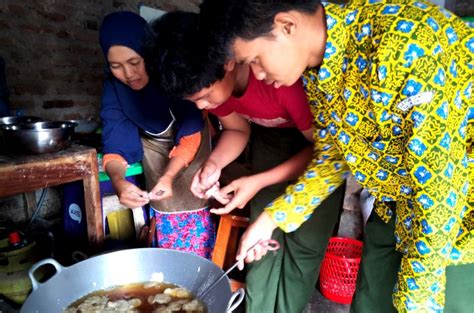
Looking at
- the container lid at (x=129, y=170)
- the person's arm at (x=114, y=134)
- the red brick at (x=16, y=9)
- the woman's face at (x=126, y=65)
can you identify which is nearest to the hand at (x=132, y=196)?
the person's arm at (x=114, y=134)

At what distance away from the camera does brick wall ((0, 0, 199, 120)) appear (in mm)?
2326

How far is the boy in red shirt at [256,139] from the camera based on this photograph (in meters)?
1.12

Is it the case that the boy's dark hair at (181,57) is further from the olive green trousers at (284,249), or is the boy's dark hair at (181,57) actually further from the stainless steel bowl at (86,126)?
the stainless steel bowl at (86,126)

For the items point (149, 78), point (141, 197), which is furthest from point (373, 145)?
point (149, 78)

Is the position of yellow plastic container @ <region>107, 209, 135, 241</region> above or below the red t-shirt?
below

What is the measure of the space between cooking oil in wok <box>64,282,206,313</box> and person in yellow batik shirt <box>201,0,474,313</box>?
70cm

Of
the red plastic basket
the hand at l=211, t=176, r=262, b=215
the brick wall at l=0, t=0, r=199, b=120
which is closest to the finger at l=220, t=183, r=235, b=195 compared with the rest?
the hand at l=211, t=176, r=262, b=215

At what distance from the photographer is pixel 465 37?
83 centimetres

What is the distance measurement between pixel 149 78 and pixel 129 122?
0.90ft

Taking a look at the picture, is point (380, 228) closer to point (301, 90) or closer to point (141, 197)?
point (301, 90)

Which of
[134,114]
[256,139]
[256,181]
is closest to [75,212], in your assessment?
[134,114]

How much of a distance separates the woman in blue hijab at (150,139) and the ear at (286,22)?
69 cm

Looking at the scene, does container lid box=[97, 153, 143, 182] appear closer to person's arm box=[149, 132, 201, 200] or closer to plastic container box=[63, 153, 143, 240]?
plastic container box=[63, 153, 143, 240]

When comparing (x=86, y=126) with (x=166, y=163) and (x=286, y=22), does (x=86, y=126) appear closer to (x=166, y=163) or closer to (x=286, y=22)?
(x=166, y=163)
